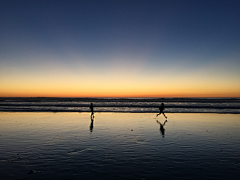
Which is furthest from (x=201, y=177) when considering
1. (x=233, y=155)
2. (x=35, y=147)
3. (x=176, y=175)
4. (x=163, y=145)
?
(x=35, y=147)

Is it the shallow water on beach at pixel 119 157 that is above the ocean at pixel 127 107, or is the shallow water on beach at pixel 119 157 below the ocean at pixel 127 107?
above

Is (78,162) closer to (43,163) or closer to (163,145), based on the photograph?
(43,163)

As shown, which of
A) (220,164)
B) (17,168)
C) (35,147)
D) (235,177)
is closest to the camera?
(235,177)

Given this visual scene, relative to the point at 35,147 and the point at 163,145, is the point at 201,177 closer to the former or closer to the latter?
the point at 163,145

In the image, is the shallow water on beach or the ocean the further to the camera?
the ocean

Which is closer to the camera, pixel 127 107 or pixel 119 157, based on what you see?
pixel 119 157

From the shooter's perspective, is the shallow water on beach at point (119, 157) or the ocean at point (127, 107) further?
the ocean at point (127, 107)

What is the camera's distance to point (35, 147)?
11.3 metres

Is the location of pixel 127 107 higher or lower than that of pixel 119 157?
lower

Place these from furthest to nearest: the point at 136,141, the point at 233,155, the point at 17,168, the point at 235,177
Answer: the point at 136,141, the point at 233,155, the point at 17,168, the point at 235,177

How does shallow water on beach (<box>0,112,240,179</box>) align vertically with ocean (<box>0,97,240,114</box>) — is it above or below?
above

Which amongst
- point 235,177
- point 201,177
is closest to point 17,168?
point 201,177

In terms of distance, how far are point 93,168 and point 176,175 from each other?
3502 millimetres

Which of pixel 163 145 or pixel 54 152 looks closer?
pixel 54 152
